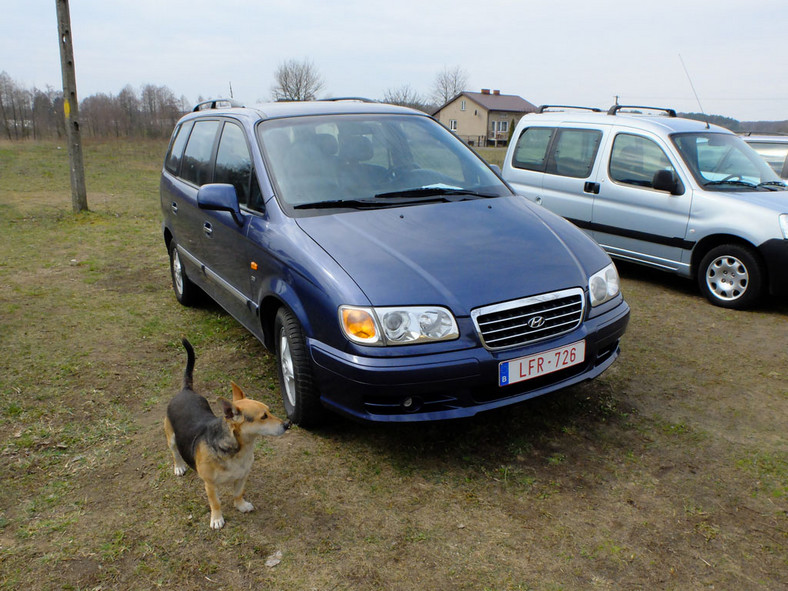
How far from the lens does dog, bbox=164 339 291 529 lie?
2.70m

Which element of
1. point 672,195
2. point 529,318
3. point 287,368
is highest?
point 672,195

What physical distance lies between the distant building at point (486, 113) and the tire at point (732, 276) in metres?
65.8

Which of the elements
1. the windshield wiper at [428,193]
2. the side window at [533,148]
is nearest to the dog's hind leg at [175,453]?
the windshield wiper at [428,193]

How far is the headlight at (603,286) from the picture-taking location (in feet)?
11.4

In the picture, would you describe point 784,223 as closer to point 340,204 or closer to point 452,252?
point 452,252

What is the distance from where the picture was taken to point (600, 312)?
3492mm

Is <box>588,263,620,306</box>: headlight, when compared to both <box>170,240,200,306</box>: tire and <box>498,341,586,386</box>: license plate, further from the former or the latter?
<box>170,240,200,306</box>: tire

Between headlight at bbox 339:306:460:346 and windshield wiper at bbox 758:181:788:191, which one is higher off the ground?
windshield wiper at bbox 758:181:788:191

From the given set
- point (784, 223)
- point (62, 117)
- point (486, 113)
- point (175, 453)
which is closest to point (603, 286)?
point (175, 453)

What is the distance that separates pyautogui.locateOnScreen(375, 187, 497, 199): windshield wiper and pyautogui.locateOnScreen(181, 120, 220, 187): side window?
170cm

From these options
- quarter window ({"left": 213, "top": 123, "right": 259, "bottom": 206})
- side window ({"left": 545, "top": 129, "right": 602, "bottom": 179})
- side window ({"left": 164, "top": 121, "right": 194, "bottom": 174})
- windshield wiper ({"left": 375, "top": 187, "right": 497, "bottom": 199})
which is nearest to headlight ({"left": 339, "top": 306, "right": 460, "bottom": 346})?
windshield wiper ({"left": 375, "top": 187, "right": 497, "bottom": 199})

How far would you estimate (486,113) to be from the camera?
72188mm

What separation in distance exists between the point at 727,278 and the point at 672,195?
992mm

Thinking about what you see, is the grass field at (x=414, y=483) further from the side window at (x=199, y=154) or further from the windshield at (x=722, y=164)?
the windshield at (x=722, y=164)
